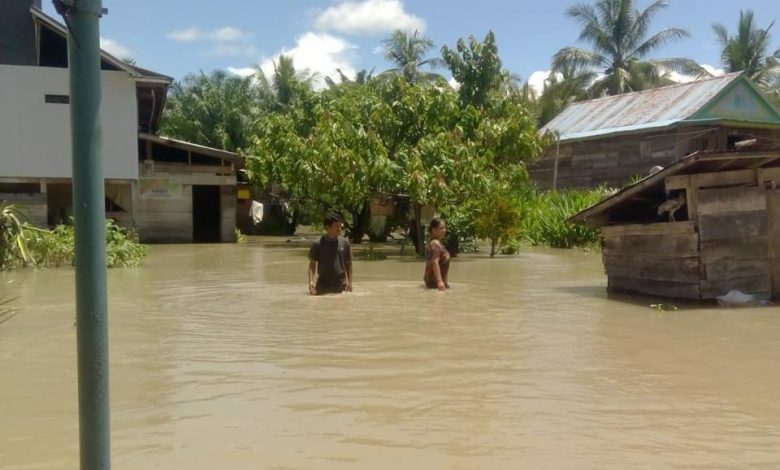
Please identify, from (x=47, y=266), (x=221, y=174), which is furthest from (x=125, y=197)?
(x=47, y=266)

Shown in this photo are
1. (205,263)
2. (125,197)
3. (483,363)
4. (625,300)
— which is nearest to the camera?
(483,363)

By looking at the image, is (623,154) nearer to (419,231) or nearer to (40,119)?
(419,231)

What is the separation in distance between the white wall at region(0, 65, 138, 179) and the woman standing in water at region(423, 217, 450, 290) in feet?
42.1

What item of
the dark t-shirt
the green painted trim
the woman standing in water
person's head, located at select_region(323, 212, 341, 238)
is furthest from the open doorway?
person's head, located at select_region(323, 212, 341, 238)

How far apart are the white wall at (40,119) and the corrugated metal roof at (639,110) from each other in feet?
44.6

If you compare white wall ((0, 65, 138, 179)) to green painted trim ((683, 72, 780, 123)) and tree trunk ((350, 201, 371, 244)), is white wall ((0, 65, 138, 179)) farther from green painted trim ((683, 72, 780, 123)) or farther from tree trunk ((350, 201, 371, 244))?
green painted trim ((683, 72, 780, 123))

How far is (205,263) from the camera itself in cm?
1636

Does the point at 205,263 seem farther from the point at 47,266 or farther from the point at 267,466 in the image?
the point at 267,466

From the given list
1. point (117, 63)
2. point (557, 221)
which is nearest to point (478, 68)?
point (557, 221)

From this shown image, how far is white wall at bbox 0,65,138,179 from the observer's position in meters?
19.9

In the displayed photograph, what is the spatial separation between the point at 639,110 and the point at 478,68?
6.00m

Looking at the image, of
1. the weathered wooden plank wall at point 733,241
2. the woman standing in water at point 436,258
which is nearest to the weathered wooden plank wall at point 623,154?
the weathered wooden plank wall at point 733,241

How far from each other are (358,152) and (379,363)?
11698mm

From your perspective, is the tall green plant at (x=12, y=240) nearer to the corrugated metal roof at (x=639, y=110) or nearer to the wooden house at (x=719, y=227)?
the wooden house at (x=719, y=227)
